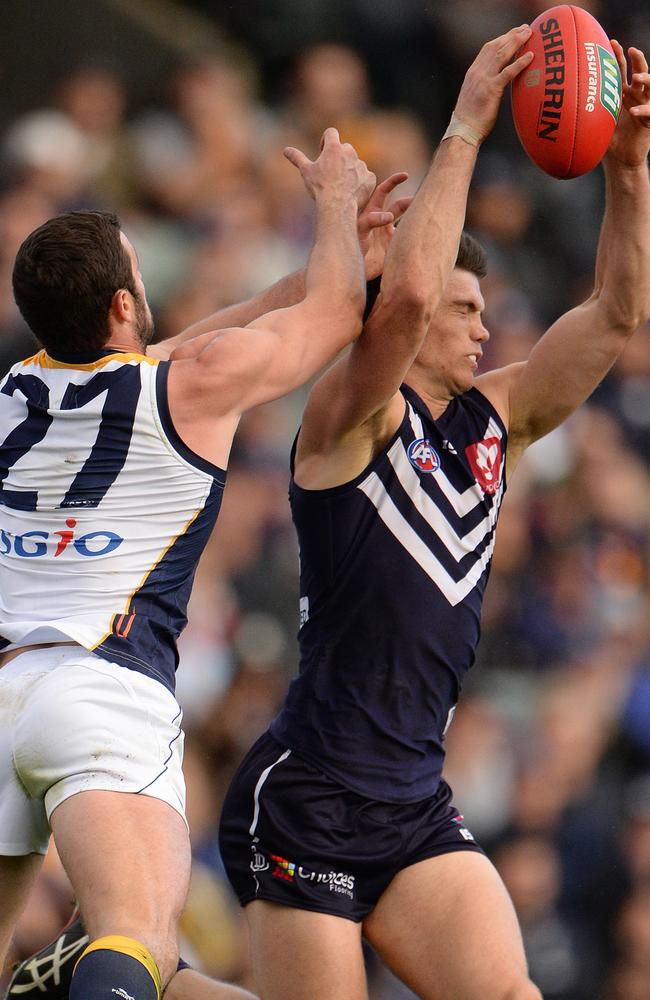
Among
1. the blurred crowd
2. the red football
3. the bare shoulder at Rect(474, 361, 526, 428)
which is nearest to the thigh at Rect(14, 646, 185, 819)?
the bare shoulder at Rect(474, 361, 526, 428)

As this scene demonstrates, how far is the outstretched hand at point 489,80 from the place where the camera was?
12.2 ft

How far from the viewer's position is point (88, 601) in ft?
10.9

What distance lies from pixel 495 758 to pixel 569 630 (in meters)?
1.08

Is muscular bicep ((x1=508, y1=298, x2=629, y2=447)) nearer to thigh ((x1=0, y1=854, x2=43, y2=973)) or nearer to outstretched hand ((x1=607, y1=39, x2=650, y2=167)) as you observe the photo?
outstretched hand ((x1=607, y1=39, x2=650, y2=167))

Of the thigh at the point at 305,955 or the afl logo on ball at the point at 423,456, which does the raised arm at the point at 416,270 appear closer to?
Answer: the afl logo on ball at the point at 423,456

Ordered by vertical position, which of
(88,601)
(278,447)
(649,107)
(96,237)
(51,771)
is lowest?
(278,447)

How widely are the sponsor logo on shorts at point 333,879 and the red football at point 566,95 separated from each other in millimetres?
2168

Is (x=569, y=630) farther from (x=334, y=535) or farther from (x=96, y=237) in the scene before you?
(x=96, y=237)

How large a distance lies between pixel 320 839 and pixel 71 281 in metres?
1.71

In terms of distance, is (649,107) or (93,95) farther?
(93,95)

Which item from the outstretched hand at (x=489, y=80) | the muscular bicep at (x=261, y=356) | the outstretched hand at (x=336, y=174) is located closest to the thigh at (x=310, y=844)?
the muscular bicep at (x=261, y=356)

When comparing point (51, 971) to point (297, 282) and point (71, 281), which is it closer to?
point (71, 281)

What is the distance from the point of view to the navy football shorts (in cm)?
372

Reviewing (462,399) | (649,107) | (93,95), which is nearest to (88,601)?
(462,399)
